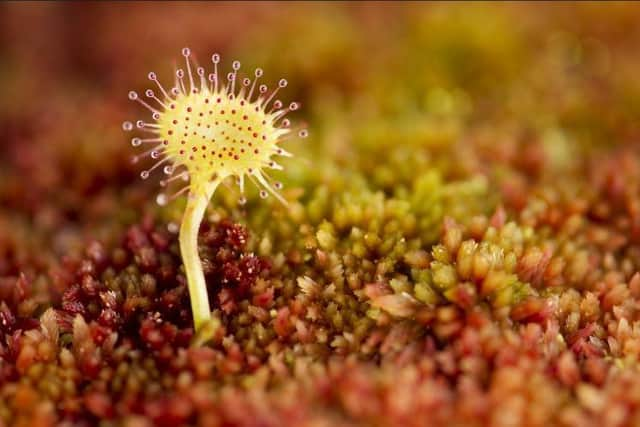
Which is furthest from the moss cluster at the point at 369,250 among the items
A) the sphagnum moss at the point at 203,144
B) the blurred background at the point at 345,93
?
the sphagnum moss at the point at 203,144

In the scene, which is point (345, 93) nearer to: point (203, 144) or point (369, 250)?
point (369, 250)

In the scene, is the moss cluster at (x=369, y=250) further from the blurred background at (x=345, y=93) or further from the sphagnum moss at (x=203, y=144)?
the sphagnum moss at (x=203, y=144)

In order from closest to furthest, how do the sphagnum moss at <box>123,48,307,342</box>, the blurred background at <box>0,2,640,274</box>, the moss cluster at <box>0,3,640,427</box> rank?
1. the moss cluster at <box>0,3,640,427</box>
2. the sphagnum moss at <box>123,48,307,342</box>
3. the blurred background at <box>0,2,640,274</box>

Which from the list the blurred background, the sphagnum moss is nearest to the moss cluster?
the blurred background

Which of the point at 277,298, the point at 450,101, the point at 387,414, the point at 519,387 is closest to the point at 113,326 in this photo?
the point at 277,298

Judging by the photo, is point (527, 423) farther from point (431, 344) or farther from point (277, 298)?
point (277, 298)

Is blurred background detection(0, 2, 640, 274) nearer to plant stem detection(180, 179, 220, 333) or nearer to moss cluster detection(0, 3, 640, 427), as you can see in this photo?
moss cluster detection(0, 3, 640, 427)

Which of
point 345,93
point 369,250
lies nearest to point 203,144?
point 369,250
